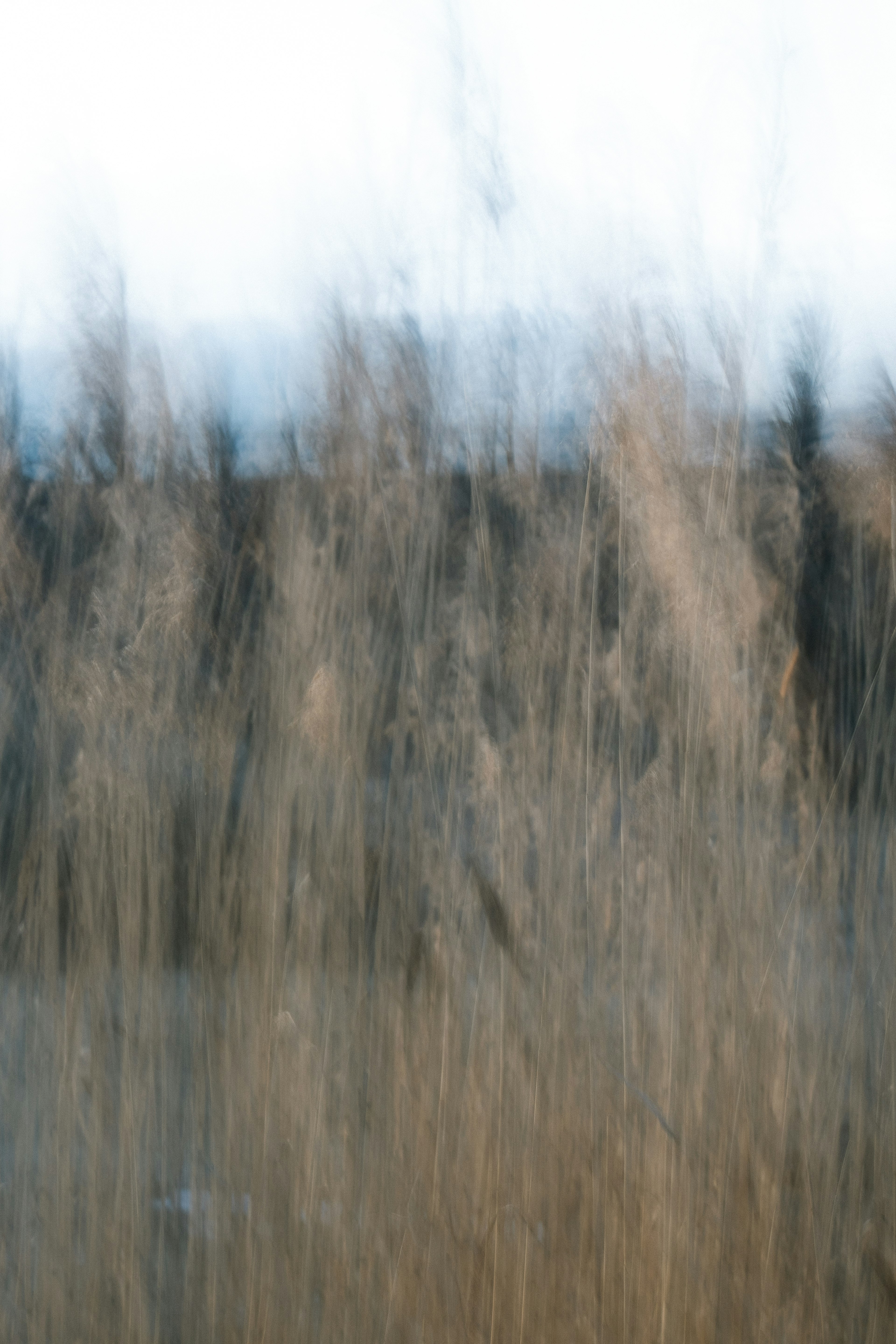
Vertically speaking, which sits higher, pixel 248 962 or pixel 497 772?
pixel 497 772

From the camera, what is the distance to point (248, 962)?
1.10 m

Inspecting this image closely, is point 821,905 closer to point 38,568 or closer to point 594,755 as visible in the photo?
point 594,755

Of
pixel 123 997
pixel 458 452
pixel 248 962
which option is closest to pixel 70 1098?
pixel 123 997

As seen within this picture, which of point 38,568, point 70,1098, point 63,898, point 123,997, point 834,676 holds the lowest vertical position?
point 70,1098

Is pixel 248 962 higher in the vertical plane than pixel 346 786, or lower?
lower

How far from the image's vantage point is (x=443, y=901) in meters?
1.07

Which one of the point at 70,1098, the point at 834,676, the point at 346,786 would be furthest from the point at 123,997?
the point at 834,676

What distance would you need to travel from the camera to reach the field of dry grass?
1032 mm

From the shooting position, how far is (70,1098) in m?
1.12

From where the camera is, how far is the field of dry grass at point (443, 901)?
40.6 inches

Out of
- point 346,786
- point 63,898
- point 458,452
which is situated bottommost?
point 63,898

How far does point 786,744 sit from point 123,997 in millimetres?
821

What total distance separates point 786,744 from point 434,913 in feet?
1.46

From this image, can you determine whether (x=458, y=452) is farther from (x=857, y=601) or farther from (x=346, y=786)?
(x=857, y=601)
